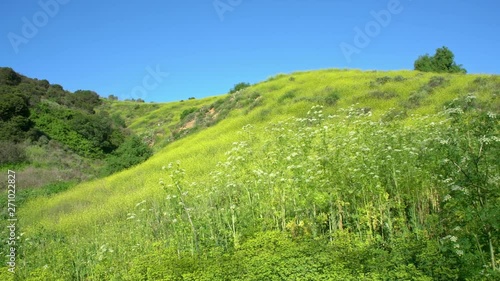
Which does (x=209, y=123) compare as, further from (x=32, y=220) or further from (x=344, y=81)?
(x=32, y=220)

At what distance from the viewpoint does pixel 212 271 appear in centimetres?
551

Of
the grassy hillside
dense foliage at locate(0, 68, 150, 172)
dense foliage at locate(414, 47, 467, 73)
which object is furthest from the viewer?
dense foliage at locate(414, 47, 467, 73)

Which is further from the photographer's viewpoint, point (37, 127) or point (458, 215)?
point (37, 127)

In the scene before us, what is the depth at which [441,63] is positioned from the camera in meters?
35.6

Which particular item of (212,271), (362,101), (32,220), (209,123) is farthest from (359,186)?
(209,123)

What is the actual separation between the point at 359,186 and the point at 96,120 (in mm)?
35763

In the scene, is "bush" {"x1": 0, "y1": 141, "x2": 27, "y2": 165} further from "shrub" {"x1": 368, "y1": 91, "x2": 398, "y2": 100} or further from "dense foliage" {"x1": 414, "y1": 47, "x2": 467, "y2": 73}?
"dense foliage" {"x1": 414, "y1": 47, "x2": 467, "y2": 73}

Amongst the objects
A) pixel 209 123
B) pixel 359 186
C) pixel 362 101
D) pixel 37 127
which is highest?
pixel 37 127

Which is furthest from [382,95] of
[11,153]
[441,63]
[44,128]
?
[44,128]

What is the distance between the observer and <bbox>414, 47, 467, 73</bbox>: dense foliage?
116 ft

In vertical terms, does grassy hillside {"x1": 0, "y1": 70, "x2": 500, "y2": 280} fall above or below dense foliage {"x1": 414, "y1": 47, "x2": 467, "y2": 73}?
below

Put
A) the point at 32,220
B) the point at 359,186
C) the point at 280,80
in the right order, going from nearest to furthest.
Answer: the point at 359,186 < the point at 32,220 < the point at 280,80

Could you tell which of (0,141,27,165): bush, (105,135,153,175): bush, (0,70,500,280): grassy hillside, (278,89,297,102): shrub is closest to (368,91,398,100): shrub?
(278,89,297,102): shrub

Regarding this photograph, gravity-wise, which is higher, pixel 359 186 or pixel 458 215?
pixel 359 186
